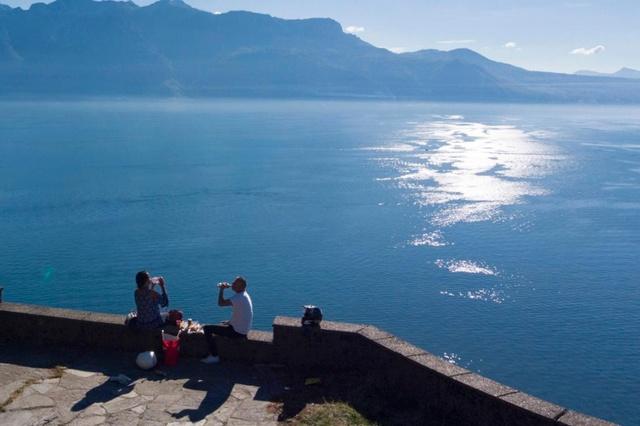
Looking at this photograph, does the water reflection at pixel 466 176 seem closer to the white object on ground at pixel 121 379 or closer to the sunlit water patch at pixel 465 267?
the sunlit water patch at pixel 465 267

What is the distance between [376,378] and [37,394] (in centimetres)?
387

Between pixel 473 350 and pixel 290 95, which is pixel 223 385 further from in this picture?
pixel 290 95

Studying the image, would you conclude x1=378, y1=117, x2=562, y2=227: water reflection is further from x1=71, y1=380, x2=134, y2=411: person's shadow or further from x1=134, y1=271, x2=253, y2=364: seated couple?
x1=71, y1=380, x2=134, y2=411: person's shadow

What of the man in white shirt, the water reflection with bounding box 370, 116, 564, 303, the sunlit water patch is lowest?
the sunlit water patch

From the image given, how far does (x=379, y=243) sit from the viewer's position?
1112 inches

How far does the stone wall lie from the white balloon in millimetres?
446

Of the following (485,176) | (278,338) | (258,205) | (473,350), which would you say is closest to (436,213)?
(258,205)

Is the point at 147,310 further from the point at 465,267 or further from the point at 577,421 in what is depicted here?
the point at 465,267

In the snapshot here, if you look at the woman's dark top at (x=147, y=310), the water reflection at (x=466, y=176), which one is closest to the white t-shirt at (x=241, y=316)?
the woman's dark top at (x=147, y=310)

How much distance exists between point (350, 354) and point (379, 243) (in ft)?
67.8

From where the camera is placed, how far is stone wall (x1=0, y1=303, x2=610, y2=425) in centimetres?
641

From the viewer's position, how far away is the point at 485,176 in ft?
147

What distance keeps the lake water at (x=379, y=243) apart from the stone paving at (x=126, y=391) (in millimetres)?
→ 11015

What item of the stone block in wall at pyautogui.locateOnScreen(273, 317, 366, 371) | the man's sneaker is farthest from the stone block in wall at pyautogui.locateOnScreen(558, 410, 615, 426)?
the man's sneaker
